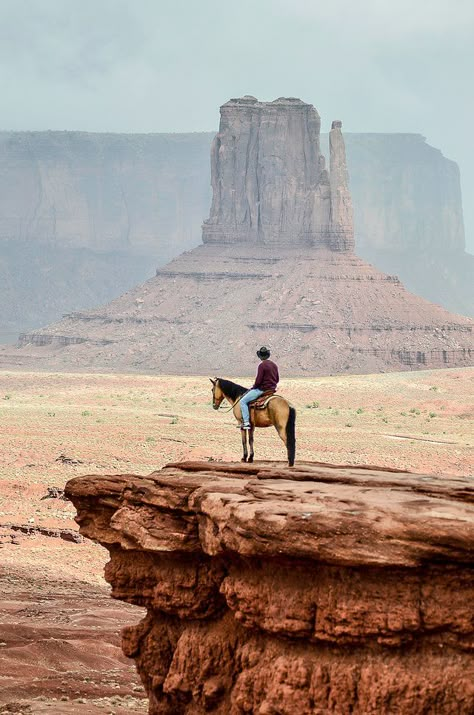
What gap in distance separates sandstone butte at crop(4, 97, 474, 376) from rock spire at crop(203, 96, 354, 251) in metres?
0.08

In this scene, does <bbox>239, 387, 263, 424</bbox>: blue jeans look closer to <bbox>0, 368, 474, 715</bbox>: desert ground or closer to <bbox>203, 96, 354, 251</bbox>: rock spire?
<bbox>0, 368, 474, 715</bbox>: desert ground

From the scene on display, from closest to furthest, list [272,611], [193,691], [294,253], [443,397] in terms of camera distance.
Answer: [272,611]
[193,691]
[443,397]
[294,253]

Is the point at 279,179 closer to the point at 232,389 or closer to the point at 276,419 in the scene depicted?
the point at 232,389

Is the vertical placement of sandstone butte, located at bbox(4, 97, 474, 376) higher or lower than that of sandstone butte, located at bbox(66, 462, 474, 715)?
higher

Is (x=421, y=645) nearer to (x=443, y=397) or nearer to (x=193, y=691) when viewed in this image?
(x=193, y=691)

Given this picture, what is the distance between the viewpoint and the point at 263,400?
58.3 feet

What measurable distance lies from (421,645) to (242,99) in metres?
125

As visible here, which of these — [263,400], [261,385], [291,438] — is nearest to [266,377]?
[261,385]

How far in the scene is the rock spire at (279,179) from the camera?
132 m

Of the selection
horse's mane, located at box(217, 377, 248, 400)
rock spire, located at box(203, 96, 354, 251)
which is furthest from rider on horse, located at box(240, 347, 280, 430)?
rock spire, located at box(203, 96, 354, 251)

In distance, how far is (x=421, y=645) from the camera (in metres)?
12.4

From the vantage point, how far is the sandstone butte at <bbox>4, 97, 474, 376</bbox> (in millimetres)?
122062

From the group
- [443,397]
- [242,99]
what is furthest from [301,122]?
[443,397]

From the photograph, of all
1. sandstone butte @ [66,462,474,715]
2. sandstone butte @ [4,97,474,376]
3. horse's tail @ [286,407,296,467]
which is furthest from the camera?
sandstone butte @ [4,97,474,376]
